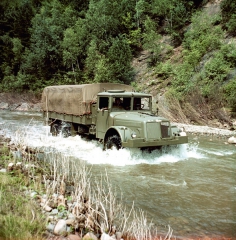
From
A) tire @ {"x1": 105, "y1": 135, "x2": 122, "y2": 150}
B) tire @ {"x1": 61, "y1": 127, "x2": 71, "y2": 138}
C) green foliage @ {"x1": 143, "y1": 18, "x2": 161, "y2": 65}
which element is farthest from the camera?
green foliage @ {"x1": 143, "y1": 18, "x2": 161, "y2": 65}

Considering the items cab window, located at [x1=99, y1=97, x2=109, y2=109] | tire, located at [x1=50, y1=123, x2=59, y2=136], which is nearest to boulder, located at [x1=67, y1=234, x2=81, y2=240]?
cab window, located at [x1=99, y1=97, x2=109, y2=109]

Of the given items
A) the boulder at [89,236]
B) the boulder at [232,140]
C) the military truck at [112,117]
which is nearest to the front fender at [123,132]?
the military truck at [112,117]

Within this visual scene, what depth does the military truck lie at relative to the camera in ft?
26.7

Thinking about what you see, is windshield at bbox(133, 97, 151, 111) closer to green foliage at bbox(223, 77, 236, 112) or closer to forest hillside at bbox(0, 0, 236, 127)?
forest hillside at bbox(0, 0, 236, 127)

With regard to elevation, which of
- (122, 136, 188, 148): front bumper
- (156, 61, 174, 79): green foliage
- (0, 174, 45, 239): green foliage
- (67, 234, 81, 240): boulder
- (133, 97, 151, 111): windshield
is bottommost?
(67, 234, 81, 240): boulder

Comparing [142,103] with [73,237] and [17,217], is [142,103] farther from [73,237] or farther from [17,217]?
[17,217]

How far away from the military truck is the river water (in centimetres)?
60

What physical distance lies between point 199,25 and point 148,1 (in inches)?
476

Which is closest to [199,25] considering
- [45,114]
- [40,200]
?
[45,114]

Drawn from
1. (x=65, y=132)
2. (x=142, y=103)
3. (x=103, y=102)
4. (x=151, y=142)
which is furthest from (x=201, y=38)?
(x=151, y=142)

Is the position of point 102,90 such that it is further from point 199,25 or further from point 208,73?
point 199,25

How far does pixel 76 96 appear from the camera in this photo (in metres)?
10.8

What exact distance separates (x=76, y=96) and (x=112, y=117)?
2.46 m

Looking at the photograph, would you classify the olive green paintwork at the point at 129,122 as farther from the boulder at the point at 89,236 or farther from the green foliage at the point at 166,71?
→ the green foliage at the point at 166,71
